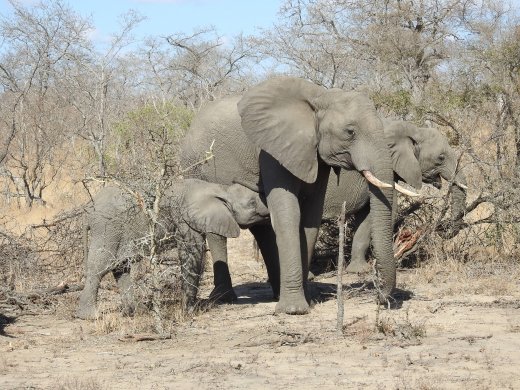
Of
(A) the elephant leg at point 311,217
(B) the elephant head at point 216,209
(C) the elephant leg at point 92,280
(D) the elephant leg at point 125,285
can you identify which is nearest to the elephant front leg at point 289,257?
(B) the elephant head at point 216,209

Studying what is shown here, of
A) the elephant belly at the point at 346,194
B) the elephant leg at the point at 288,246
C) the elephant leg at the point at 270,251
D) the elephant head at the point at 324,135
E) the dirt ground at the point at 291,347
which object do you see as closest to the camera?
the dirt ground at the point at 291,347

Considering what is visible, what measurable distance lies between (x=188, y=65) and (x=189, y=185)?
2267 cm

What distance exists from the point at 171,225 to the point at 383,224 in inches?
69.0

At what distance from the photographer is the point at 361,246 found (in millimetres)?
11914

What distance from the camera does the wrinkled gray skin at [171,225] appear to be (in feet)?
28.6

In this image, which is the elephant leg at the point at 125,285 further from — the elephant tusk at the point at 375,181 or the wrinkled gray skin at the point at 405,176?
the wrinkled gray skin at the point at 405,176

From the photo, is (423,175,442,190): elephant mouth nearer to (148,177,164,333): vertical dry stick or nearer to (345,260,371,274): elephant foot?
(345,260,371,274): elephant foot

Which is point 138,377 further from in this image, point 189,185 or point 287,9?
point 287,9

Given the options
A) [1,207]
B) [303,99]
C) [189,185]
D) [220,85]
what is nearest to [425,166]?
[303,99]

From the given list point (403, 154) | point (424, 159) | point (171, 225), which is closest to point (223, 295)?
point (171, 225)

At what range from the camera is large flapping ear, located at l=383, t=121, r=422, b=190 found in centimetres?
1161

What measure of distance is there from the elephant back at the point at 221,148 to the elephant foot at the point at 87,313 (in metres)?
1.64

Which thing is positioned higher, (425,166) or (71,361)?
(425,166)

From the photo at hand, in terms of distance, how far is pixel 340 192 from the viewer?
11.9m
